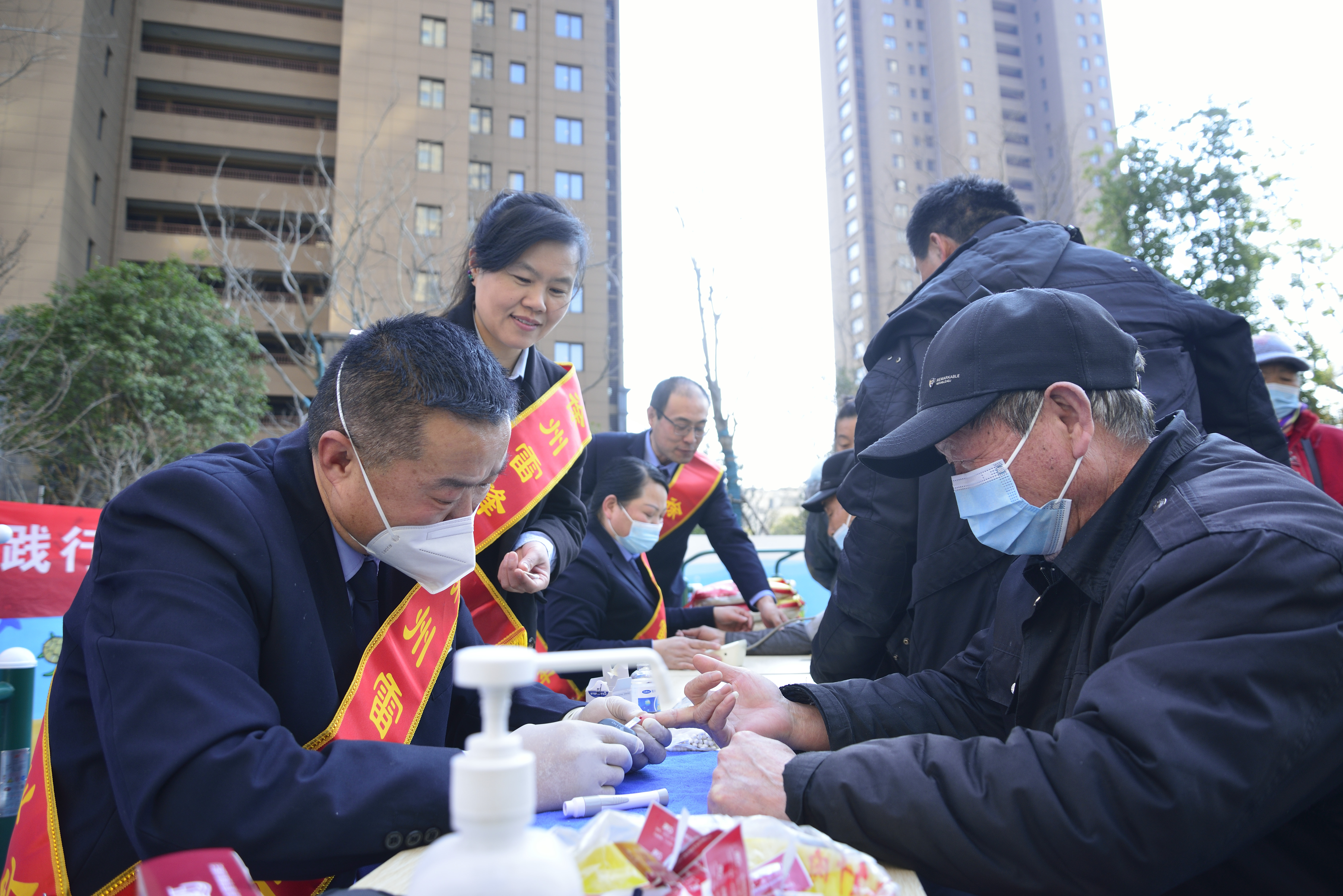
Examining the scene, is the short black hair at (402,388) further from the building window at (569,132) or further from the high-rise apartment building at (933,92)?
the high-rise apartment building at (933,92)

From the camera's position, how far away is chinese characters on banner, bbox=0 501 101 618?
4.09 m

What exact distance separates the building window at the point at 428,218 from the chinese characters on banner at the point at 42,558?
21702 millimetres

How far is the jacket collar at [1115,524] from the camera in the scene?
134 cm

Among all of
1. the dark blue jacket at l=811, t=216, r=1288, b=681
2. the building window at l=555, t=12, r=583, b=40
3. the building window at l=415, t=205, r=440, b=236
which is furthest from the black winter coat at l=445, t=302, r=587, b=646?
the building window at l=555, t=12, r=583, b=40

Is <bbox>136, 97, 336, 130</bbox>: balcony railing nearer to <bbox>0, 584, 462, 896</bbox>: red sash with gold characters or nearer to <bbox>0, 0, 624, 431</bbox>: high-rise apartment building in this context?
<bbox>0, 0, 624, 431</bbox>: high-rise apartment building

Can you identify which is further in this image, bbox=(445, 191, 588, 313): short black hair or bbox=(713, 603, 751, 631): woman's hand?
bbox=(713, 603, 751, 631): woman's hand

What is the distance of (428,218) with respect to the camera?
2644 centimetres

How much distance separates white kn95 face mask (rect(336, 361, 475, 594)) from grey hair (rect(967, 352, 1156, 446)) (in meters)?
1.05

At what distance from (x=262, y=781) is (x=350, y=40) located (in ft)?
103

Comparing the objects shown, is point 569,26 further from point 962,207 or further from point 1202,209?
point 962,207

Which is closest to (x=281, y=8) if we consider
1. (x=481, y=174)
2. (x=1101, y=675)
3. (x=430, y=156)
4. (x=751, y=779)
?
(x=481, y=174)

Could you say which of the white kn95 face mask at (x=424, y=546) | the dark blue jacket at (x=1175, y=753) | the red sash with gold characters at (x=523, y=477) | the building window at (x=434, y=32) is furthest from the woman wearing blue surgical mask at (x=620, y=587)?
the building window at (x=434, y=32)

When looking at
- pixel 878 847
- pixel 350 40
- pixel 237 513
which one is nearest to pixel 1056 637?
pixel 878 847

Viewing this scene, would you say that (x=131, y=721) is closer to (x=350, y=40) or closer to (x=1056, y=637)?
(x=1056, y=637)
